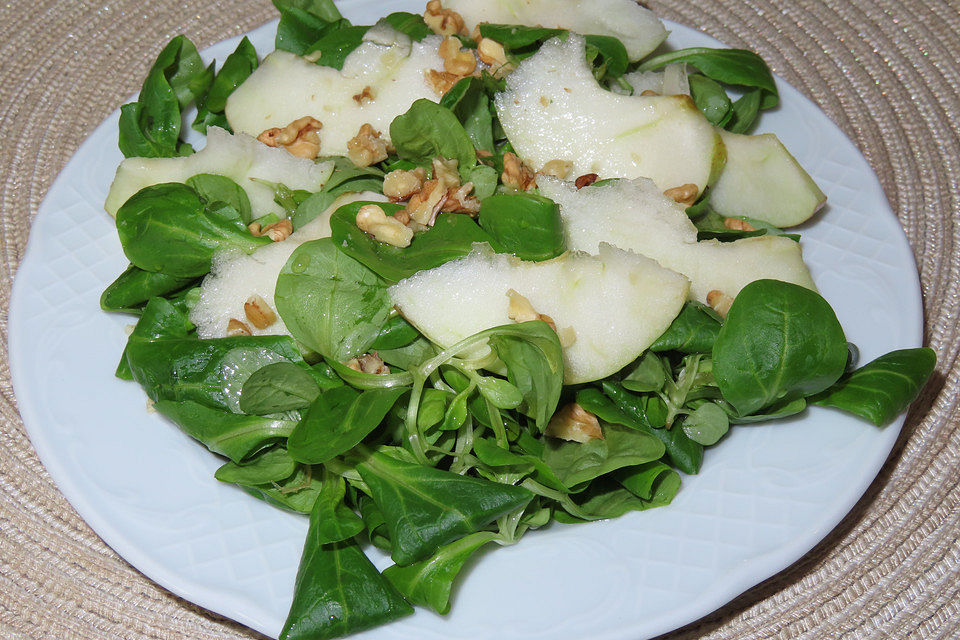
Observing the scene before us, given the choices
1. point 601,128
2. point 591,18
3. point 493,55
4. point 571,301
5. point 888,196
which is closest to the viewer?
point 571,301

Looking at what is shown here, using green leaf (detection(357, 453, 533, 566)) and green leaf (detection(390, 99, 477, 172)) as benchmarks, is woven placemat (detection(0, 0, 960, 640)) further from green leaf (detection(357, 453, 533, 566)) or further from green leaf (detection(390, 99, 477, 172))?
green leaf (detection(390, 99, 477, 172))

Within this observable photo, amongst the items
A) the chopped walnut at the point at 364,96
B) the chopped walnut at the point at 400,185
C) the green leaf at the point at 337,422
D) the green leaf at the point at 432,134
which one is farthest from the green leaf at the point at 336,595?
the chopped walnut at the point at 364,96

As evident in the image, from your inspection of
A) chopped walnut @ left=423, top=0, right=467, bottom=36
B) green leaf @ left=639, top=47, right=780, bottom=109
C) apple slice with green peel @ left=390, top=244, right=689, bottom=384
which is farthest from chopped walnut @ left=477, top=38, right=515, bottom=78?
apple slice with green peel @ left=390, top=244, right=689, bottom=384

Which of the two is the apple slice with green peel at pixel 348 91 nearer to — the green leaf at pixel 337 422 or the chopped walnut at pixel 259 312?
the chopped walnut at pixel 259 312

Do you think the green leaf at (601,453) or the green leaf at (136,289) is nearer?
the green leaf at (601,453)

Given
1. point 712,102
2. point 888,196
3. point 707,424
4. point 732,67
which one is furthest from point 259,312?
point 888,196

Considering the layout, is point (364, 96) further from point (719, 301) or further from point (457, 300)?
point (719, 301)
